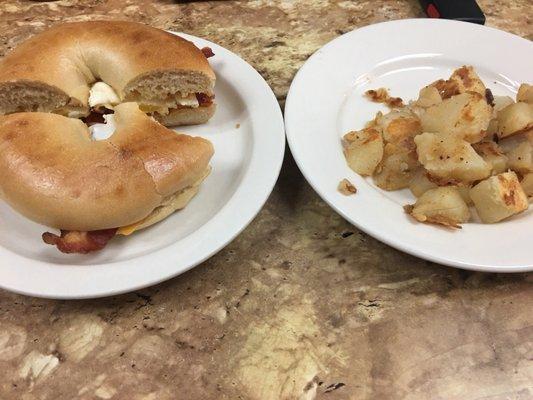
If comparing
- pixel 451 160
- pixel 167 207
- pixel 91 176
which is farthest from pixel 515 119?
pixel 91 176

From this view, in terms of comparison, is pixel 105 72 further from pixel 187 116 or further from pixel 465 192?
pixel 465 192

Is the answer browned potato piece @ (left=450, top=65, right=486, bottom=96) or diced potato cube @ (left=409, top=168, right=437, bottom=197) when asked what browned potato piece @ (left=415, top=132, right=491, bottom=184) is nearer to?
diced potato cube @ (left=409, top=168, right=437, bottom=197)

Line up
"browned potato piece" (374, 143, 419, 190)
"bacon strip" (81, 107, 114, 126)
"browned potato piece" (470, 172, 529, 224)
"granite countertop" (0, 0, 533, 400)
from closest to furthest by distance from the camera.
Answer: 1. "granite countertop" (0, 0, 533, 400)
2. "browned potato piece" (470, 172, 529, 224)
3. "browned potato piece" (374, 143, 419, 190)
4. "bacon strip" (81, 107, 114, 126)

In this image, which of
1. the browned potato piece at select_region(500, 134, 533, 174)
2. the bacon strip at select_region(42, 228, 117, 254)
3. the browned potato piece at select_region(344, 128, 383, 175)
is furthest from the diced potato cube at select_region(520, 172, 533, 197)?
the bacon strip at select_region(42, 228, 117, 254)

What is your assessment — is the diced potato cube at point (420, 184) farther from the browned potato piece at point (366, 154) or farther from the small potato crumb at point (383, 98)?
the small potato crumb at point (383, 98)

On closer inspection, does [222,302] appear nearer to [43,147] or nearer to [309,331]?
[309,331]

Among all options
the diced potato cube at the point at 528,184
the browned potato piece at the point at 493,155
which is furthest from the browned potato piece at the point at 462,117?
the diced potato cube at the point at 528,184
